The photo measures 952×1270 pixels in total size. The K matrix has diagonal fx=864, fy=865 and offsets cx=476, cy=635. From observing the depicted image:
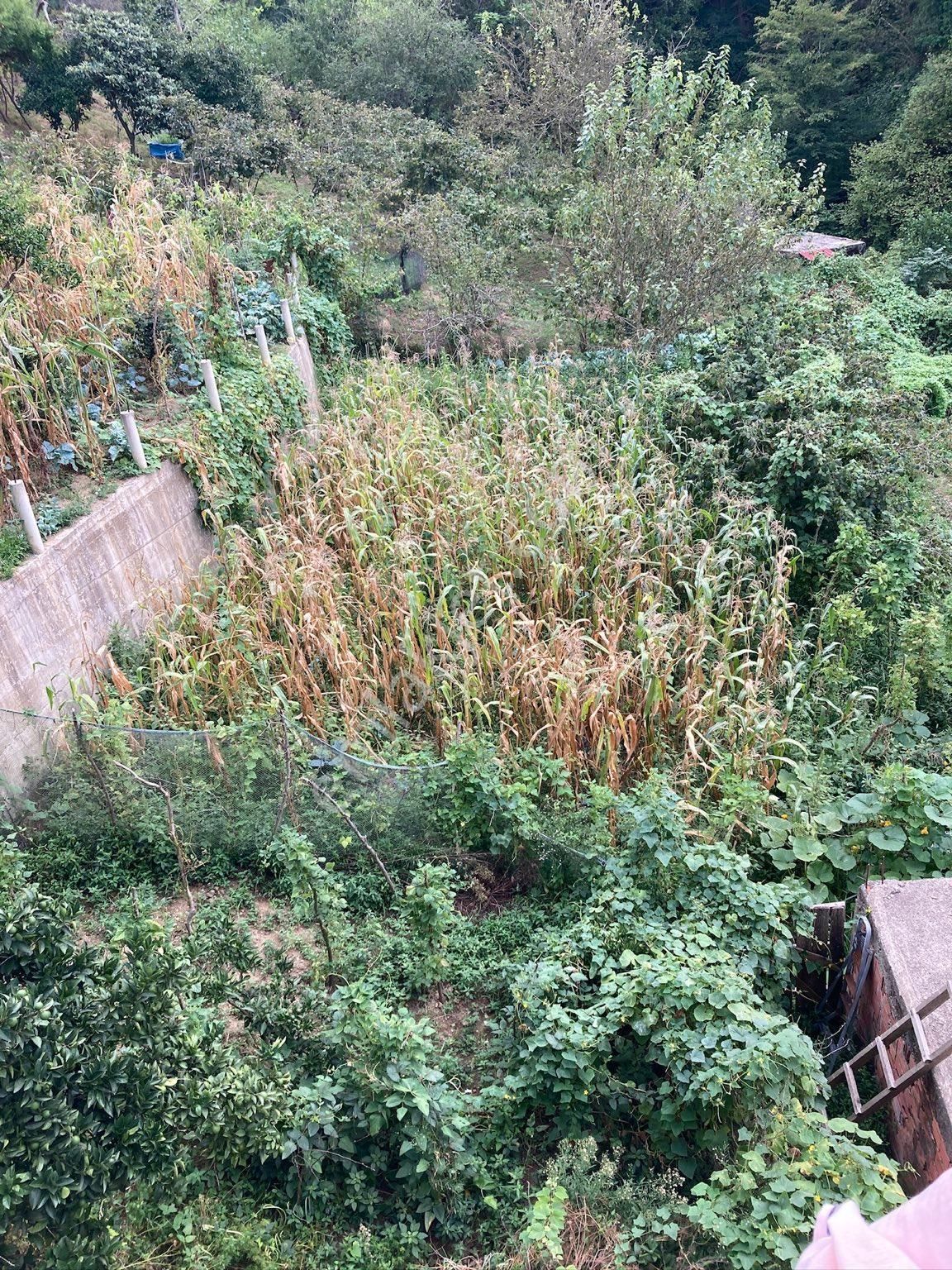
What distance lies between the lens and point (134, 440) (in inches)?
219

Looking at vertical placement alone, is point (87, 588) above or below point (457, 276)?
below

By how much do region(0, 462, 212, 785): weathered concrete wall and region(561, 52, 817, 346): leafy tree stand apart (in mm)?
4638

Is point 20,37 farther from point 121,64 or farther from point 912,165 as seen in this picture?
point 912,165

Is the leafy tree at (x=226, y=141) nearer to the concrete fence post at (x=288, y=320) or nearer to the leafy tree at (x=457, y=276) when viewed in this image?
the leafy tree at (x=457, y=276)

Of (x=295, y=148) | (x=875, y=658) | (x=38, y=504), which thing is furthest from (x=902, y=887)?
(x=295, y=148)

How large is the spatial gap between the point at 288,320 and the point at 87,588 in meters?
3.97

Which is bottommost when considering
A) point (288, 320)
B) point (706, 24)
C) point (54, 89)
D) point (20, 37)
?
point (288, 320)

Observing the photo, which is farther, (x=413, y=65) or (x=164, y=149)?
(x=413, y=65)

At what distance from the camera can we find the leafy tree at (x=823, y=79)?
1553 cm

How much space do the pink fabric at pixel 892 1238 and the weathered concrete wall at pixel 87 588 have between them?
4.21m

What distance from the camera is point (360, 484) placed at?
6.20 metres

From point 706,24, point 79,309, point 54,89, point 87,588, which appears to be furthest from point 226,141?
point 706,24

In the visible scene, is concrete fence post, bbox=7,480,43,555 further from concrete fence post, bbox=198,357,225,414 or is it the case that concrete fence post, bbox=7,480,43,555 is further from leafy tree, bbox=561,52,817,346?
leafy tree, bbox=561,52,817,346

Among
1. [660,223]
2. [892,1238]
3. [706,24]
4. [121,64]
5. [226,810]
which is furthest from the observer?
[706,24]
